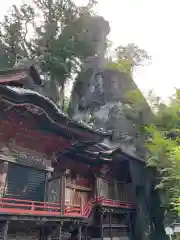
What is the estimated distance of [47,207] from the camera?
852 cm

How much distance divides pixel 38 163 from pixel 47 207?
1924 millimetres

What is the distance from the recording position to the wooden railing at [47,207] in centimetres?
759

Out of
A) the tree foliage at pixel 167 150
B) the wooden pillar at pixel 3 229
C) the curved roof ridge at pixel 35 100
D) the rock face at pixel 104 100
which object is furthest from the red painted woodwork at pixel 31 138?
the rock face at pixel 104 100

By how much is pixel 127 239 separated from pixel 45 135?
10143mm

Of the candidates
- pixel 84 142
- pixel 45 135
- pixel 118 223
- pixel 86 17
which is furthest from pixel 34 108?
pixel 86 17

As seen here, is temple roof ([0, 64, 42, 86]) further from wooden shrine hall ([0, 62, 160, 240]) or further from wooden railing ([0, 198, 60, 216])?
wooden railing ([0, 198, 60, 216])

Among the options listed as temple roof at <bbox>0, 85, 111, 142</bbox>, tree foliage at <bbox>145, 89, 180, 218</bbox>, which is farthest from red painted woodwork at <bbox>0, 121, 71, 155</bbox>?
tree foliage at <bbox>145, 89, 180, 218</bbox>

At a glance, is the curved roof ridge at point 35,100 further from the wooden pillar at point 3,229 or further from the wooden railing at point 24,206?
the wooden pillar at point 3,229

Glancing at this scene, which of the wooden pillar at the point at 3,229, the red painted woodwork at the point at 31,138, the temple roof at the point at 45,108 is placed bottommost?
the wooden pillar at the point at 3,229

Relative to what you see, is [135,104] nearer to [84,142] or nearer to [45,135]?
[84,142]

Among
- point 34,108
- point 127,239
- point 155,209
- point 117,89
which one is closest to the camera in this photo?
point 34,108

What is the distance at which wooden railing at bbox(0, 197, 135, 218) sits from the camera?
7.59 m

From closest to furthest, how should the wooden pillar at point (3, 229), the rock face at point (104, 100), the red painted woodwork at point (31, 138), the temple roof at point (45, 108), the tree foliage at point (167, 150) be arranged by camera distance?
the wooden pillar at point (3, 229), the temple roof at point (45, 108), the red painted woodwork at point (31, 138), the tree foliage at point (167, 150), the rock face at point (104, 100)

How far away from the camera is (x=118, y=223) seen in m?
15.8
